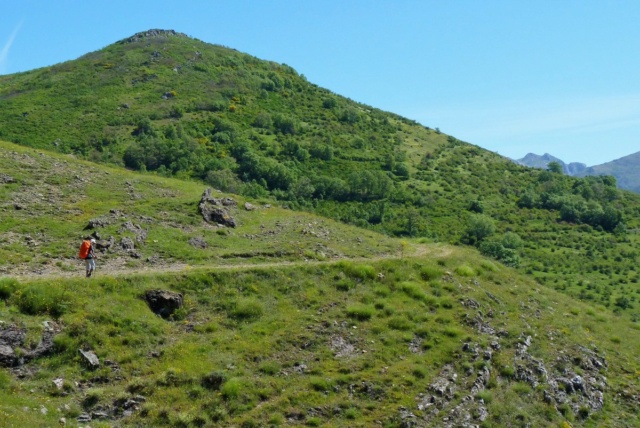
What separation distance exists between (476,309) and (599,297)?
56682 millimetres

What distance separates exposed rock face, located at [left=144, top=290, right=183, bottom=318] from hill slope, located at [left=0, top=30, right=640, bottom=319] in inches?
2249

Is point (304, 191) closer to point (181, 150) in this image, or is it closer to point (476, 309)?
point (181, 150)

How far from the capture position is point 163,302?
2356 cm

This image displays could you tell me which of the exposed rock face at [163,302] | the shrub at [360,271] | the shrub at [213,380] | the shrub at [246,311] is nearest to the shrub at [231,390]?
the shrub at [213,380]

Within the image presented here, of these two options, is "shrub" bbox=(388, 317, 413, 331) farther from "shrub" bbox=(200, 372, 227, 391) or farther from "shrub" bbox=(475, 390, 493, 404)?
"shrub" bbox=(200, 372, 227, 391)

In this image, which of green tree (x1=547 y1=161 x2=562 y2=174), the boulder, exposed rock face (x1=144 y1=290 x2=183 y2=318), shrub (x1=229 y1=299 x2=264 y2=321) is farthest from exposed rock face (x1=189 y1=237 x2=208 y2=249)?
green tree (x1=547 y1=161 x2=562 y2=174)

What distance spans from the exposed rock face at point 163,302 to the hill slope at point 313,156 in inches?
2249

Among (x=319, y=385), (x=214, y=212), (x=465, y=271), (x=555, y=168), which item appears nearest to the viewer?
(x=319, y=385)

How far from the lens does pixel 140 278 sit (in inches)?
961

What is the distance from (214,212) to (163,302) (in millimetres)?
12606

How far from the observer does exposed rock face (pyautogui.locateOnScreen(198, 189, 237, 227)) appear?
116 feet

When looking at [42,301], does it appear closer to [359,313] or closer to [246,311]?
[246,311]

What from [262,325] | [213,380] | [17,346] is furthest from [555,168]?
[17,346]

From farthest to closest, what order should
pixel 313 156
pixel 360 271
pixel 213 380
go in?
pixel 313 156 < pixel 360 271 < pixel 213 380
